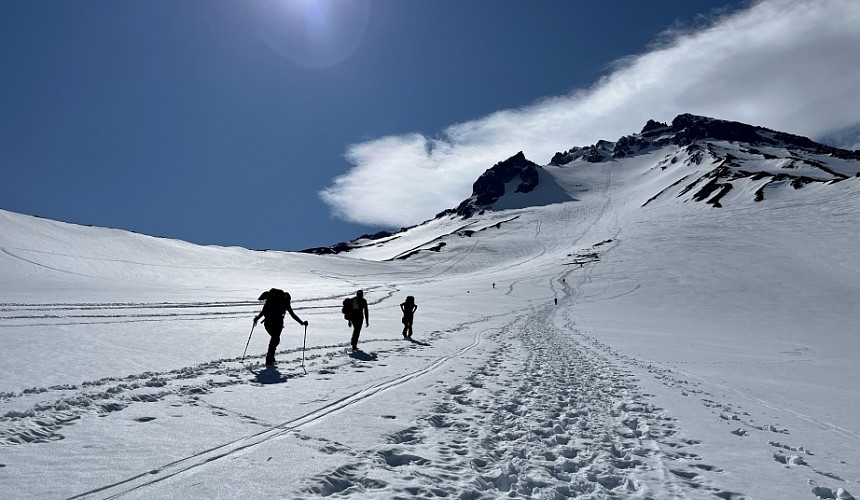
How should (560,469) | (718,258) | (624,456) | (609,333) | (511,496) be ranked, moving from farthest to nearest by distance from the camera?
(718,258) → (609,333) → (624,456) → (560,469) → (511,496)

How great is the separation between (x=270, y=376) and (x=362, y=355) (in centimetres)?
423

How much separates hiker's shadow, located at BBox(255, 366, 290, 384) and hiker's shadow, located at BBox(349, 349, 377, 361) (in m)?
2.96

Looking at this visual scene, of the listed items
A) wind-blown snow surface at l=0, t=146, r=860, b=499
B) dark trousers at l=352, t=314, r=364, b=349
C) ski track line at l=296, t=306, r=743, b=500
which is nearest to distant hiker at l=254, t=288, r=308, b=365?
wind-blown snow surface at l=0, t=146, r=860, b=499

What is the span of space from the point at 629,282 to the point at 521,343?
43064 millimetres

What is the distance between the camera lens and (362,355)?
14195 millimetres

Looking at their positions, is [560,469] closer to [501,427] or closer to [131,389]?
[501,427]

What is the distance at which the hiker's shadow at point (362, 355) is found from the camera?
→ 13570 mm

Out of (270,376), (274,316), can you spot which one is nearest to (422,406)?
(270,376)

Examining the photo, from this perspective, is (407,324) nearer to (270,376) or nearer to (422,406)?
(270,376)

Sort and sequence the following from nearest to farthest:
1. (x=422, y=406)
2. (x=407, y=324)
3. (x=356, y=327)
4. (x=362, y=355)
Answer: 1. (x=422, y=406)
2. (x=362, y=355)
3. (x=356, y=327)
4. (x=407, y=324)

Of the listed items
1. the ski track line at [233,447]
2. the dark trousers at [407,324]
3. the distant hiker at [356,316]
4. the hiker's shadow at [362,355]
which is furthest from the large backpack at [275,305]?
the dark trousers at [407,324]

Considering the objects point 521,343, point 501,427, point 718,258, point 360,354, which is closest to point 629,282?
point 718,258

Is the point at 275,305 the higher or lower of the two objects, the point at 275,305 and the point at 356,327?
the higher

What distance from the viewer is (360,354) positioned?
14.4 meters
